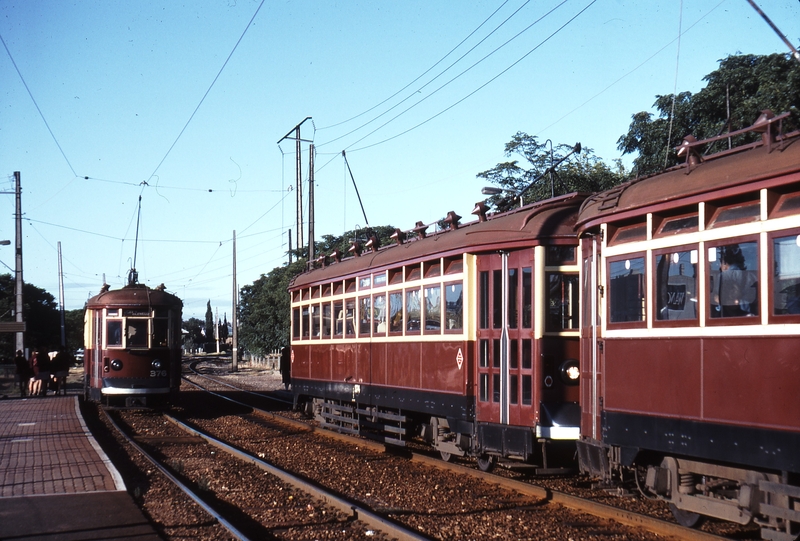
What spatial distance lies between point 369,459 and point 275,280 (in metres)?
30.8

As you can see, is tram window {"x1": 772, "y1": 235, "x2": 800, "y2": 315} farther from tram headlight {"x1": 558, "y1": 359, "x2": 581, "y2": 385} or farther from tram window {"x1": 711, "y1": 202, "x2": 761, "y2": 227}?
tram headlight {"x1": 558, "y1": 359, "x2": 581, "y2": 385}

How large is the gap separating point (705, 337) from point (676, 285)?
23.8 inches

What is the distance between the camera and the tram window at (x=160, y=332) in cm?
2006

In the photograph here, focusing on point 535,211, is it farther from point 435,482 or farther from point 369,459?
point 369,459

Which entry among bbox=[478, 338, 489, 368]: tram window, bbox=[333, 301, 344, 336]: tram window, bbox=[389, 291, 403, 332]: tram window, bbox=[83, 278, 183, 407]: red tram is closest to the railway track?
bbox=[478, 338, 489, 368]: tram window

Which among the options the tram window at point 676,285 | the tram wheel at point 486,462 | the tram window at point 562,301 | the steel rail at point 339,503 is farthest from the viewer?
the tram wheel at point 486,462

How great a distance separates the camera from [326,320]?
16156 mm

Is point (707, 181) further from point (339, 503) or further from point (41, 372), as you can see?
point (41, 372)

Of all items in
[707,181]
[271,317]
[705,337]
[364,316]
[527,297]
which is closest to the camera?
[705,337]

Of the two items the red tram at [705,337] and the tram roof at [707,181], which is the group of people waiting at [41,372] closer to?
the red tram at [705,337]

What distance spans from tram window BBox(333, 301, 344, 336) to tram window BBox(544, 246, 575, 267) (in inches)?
241

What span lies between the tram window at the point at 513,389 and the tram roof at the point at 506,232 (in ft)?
4.82

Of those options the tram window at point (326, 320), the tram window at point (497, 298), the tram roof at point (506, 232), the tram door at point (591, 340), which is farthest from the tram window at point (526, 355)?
the tram window at point (326, 320)

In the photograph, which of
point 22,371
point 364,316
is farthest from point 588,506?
point 22,371
